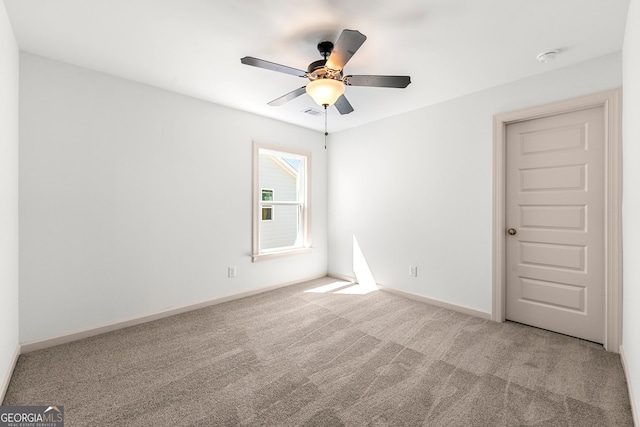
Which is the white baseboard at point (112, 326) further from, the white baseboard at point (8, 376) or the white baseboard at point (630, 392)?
the white baseboard at point (630, 392)

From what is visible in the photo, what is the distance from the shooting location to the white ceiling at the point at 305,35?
1.88 m

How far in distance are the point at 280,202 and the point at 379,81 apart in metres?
2.63

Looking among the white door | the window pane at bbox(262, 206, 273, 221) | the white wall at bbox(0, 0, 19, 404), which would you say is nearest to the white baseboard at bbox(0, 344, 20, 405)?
the white wall at bbox(0, 0, 19, 404)

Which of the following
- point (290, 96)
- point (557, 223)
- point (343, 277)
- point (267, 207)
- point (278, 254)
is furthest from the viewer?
point (343, 277)

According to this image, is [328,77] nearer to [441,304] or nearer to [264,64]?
[264,64]

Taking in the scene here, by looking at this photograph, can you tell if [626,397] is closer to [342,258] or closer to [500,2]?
[500,2]

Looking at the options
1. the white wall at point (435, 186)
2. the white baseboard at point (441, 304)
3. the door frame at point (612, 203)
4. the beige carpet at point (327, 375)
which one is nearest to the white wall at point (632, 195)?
the door frame at point (612, 203)

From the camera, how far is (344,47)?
1.84 meters

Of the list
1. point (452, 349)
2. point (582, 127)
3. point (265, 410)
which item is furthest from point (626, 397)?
point (265, 410)

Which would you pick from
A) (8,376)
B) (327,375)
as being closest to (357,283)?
(327,375)

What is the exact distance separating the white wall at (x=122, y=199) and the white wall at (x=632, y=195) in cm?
361

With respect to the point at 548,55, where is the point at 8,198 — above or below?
below

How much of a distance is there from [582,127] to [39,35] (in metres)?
4.62

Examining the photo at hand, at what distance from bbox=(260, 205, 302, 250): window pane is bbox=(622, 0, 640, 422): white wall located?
3.72m
